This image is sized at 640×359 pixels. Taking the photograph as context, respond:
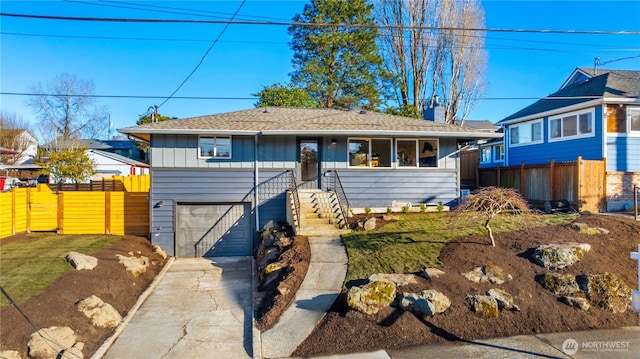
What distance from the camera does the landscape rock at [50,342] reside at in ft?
15.6

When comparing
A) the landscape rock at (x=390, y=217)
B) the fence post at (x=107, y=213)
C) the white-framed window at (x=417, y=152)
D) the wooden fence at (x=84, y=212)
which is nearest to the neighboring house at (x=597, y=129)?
the white-framed window at (x=417, y=152)

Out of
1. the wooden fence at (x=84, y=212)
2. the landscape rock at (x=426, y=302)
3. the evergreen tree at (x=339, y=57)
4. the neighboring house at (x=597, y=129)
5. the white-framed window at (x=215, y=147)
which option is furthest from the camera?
the evergreen tree at (x=339, y=57)

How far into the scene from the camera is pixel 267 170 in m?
11.9

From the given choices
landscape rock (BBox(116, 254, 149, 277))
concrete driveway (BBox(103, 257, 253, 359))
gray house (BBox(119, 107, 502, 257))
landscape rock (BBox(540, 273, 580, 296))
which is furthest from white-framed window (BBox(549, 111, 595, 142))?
landscape rock (BBox(116, 254, 149, 277))

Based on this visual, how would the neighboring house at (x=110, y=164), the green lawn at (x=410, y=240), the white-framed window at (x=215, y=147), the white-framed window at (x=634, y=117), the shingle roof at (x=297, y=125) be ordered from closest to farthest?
the green lawn at (x=410, y=240) < the shingle roof at (x=297, y=125) < the white-framed window at (x=215, y=147) < the white-framed window at (x=634, y=117) < the neighboring house at (x=110, y=164)

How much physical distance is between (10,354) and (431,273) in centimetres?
605

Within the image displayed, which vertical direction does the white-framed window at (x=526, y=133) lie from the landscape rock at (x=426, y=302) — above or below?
above

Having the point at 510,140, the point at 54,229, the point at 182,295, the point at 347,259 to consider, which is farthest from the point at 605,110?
the point at 54,229

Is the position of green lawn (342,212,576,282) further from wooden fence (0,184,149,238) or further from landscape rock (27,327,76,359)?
wooden fence (0,184,149,238)

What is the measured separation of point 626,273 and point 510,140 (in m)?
13.2

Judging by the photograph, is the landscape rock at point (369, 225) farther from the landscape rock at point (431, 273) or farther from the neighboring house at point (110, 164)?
the neighboring house at point (110, 164)

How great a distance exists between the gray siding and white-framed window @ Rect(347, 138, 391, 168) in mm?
314

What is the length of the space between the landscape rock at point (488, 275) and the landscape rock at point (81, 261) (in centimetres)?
760

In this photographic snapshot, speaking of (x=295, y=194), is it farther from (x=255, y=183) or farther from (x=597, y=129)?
(x=597, y=129)
